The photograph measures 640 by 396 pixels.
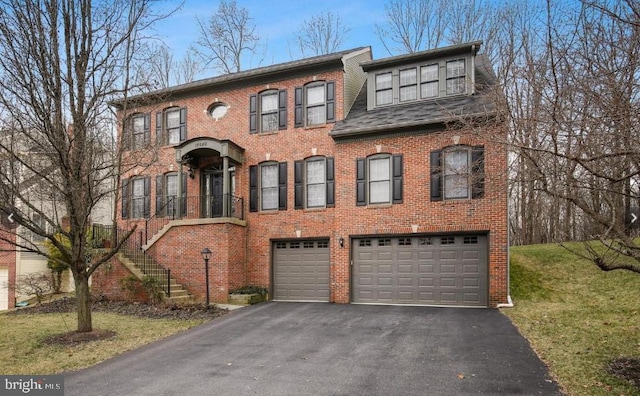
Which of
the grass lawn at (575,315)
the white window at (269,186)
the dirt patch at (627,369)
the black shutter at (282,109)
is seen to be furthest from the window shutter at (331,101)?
the dirt patch at (627,369)

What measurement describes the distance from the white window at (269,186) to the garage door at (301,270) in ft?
4.65

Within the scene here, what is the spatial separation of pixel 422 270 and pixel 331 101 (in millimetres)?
6344

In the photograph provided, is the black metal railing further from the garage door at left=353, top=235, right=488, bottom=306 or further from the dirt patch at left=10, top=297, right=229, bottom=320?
the garage door at left=353, top=235, right=488, bottom=306

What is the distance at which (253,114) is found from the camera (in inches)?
594

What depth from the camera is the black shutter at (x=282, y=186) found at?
14.4 metres

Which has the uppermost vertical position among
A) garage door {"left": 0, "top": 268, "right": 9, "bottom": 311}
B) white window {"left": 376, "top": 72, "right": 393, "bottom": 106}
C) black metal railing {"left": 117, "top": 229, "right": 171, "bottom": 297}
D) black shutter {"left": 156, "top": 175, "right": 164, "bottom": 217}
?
white window {"left": 376, "top": 72, "right": 393, "bottom": 106}

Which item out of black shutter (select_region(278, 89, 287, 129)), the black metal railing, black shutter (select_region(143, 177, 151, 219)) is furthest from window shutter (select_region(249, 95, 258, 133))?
the black metal railing

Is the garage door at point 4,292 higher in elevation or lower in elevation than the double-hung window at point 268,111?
lower

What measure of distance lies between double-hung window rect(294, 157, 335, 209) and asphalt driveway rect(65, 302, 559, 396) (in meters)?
4.56

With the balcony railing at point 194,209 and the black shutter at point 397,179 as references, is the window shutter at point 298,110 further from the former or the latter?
the black shutter at point 397,179

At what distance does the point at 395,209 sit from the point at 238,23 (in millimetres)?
18769

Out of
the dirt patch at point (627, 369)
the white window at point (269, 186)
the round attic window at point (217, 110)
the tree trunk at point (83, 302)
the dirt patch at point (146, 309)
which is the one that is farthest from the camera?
the round attic window at point (217, 110)

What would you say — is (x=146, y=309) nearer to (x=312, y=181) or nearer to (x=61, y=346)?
(x=61, y=346)

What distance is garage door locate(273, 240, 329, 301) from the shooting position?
1377cm
